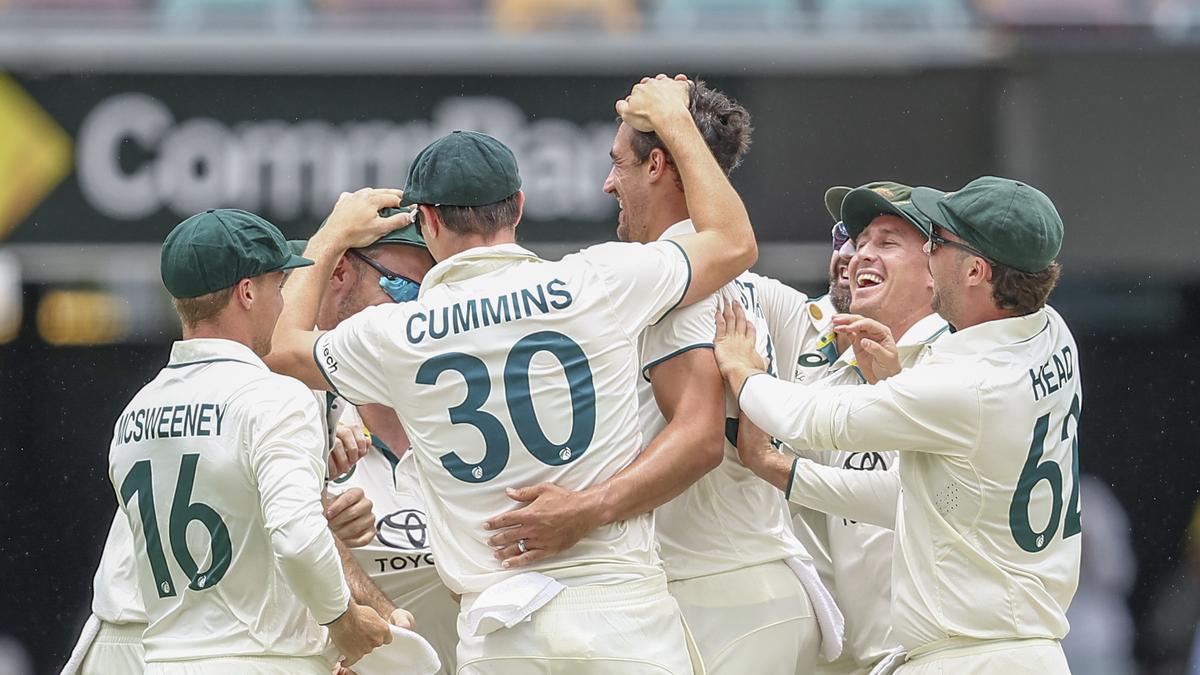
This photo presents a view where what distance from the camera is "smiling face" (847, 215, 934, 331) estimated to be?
16.2 feet

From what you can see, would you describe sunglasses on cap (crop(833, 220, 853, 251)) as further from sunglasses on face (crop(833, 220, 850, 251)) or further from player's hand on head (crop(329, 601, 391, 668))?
player's hand on head (crop(329, 601, 391, 668))

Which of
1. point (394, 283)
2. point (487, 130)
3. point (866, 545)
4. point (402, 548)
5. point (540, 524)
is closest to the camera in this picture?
point (540, 524)

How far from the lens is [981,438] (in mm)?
3957

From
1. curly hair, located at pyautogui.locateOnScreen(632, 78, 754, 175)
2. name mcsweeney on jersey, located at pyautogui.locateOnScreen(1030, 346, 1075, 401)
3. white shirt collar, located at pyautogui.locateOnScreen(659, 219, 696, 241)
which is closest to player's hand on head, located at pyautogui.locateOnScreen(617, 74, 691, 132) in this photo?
curly hair, located at pyautogui.locateOnScreen(632, 78, 754, 175)

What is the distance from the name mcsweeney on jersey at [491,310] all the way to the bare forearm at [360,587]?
786 millimetres

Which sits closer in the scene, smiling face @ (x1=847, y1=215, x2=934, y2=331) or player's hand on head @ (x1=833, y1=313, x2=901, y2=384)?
player's hand on head @ (x1=833, y1=313, x2=901, y2=384)

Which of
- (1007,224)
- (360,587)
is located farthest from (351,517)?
(1007,224)

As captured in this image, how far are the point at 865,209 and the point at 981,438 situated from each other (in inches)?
46.7

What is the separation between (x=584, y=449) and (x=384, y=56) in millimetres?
4731

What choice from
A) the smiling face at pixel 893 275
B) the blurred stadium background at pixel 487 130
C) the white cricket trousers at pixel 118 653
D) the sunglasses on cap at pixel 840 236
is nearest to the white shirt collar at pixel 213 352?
the white cricket trousers at pixel 118 653

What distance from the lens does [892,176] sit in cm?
838

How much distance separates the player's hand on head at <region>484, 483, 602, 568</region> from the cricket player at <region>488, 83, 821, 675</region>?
5.6 inches

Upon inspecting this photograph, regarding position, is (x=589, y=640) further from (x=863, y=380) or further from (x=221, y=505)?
(x=863, y=380)

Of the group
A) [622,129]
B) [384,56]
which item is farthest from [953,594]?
[384,56]
